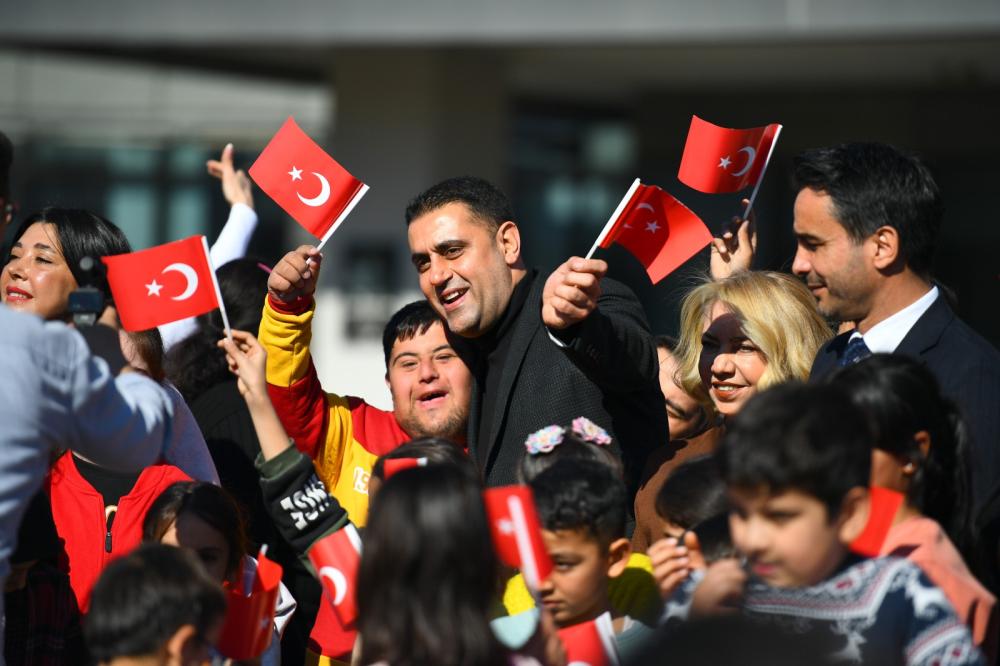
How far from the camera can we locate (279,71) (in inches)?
444

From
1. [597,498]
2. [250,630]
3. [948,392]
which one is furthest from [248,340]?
[948,392]

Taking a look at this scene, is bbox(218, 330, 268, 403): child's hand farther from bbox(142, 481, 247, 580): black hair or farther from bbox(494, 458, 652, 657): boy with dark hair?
bbox(494, 458, 652, 657): boy with dark hair

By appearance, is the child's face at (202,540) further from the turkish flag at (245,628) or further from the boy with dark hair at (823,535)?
the boy with dark hair at (823,535)

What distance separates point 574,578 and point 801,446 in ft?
2.52

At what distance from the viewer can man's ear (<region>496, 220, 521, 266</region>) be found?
4.19 metres

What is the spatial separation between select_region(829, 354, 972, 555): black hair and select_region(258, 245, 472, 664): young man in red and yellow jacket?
1.52m

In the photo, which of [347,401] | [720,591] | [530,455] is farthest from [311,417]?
[720,591]

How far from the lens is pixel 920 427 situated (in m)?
2.94

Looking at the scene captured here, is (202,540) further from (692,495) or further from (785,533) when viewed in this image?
(785,533)

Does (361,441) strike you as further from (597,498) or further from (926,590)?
(926,590)

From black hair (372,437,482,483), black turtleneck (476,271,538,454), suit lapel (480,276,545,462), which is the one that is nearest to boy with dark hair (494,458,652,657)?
black hair (372,437,482,483)

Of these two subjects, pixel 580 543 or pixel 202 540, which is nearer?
pixel 580 543

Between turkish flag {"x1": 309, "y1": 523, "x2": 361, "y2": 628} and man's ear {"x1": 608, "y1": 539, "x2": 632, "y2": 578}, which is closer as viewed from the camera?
turkish flag {"x1": 309, "y1": 523, "x2": 361, "y2": 628}

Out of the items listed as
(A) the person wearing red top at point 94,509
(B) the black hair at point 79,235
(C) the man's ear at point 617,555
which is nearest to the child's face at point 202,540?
(A) the person wearing red top at point 94,509
